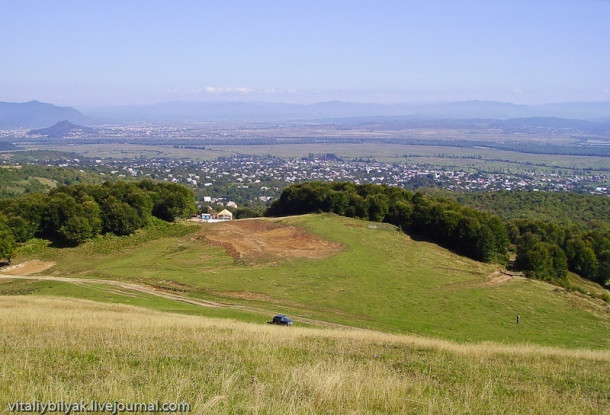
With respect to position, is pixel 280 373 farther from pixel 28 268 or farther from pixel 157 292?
pixel 28 268

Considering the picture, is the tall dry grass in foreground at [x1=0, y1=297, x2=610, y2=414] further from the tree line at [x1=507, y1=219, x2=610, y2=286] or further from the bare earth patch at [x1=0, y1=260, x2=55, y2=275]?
the tree line at [x1=507, y1=219, x2=610, y2=286]

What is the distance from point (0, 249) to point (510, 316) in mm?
44878

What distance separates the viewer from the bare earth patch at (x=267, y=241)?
47031mm

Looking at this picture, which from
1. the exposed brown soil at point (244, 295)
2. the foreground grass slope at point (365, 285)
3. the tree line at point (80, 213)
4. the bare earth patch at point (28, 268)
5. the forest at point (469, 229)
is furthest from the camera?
the forest at point (469, 229)

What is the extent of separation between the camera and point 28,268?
42.2 meters

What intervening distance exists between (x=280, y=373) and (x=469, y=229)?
51.8m

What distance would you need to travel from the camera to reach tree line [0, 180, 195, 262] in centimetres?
4720

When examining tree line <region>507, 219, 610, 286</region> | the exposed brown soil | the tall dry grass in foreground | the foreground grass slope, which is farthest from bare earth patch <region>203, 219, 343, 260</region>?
the tall dry grass in foreground

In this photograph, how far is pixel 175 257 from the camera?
45.8m

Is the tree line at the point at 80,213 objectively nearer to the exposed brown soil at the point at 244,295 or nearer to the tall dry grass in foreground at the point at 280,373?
the exposed brown soil at the point at 244,295

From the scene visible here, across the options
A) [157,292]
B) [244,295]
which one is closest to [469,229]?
[244,295]

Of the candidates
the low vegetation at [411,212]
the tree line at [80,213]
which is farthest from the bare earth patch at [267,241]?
the low vegetation at [411,212]

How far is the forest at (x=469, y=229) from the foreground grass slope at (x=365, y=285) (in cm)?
434

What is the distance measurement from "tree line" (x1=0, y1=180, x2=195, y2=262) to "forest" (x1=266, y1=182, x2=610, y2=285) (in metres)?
21.4
